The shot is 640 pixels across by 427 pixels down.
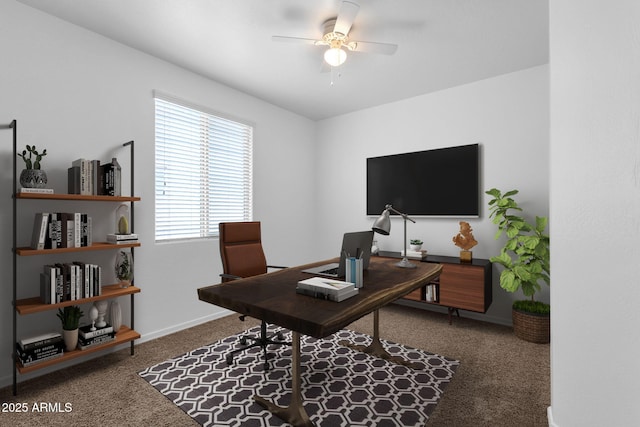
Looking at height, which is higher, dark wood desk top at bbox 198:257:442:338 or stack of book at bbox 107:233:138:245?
stack of book at bbox 107:233:138:245

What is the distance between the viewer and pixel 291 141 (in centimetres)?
466

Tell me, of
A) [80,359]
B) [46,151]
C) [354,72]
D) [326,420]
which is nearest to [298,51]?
[354,72]

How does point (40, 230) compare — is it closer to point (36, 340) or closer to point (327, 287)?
point (36, 340)

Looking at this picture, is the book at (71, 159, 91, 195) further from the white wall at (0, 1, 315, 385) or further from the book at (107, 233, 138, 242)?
the book at (107, 233, 138, 242)

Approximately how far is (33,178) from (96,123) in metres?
0.74

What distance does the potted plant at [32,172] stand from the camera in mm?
2109

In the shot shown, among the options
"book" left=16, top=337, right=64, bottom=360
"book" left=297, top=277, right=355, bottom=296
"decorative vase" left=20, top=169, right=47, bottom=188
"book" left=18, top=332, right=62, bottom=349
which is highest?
"decorative vase" left=20, top=169, right=47, bottom=188

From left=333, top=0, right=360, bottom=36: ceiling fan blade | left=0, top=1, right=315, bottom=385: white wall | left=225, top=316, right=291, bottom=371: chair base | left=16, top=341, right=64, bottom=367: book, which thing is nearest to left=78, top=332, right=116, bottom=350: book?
left=16, top=341, right=64, bottom=367: book

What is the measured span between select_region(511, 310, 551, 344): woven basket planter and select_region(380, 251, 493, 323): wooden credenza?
328mm

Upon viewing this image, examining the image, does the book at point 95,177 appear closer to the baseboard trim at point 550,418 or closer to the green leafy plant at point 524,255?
the baseboard trim at point 550,418

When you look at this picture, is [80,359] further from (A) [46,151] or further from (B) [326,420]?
(B) [326,420]

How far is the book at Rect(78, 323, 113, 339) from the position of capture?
2.33 meters

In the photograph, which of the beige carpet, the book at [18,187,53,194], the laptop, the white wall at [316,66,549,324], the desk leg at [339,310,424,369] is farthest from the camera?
the white wall at [316,66,549,324]

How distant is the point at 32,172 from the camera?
2129 mm
